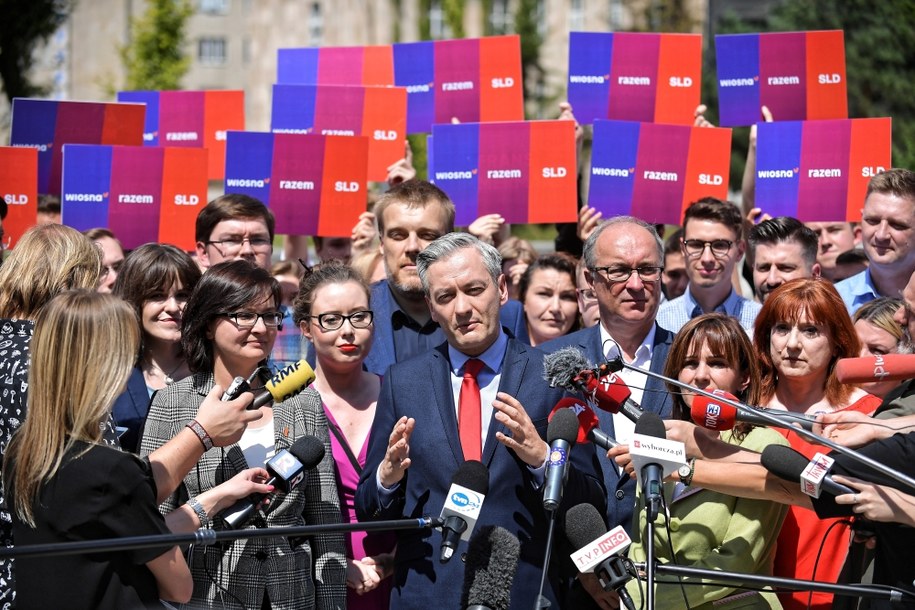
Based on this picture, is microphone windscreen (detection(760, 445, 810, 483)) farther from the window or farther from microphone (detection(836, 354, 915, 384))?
the window

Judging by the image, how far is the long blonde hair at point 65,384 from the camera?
3.70 meters

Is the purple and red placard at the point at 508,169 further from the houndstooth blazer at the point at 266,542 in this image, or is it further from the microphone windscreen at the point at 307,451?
the microphone windscreen at the point at 307,451

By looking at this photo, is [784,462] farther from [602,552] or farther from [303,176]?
[303,176]

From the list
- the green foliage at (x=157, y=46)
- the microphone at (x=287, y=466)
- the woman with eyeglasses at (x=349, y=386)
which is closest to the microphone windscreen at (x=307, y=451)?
the microphone at (x=287, y=466)

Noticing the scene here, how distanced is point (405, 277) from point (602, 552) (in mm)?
2471

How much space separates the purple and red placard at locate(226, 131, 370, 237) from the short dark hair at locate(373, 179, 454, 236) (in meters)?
1.34

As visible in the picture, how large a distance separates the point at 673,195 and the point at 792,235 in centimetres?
128

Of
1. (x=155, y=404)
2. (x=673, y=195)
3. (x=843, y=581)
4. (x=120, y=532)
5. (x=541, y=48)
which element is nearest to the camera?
(x=120, y=532)

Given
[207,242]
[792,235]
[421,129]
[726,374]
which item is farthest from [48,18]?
[726,374]

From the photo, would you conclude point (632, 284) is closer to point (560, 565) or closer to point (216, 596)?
point (560, 565)

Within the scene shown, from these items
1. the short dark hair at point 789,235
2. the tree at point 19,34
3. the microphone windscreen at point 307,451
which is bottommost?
the microphone windscreen at point 307,451

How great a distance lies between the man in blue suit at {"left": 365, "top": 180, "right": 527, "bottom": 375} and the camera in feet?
19.9

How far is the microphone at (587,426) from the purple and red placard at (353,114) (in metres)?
4.38

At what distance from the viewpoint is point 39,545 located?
3434mm
